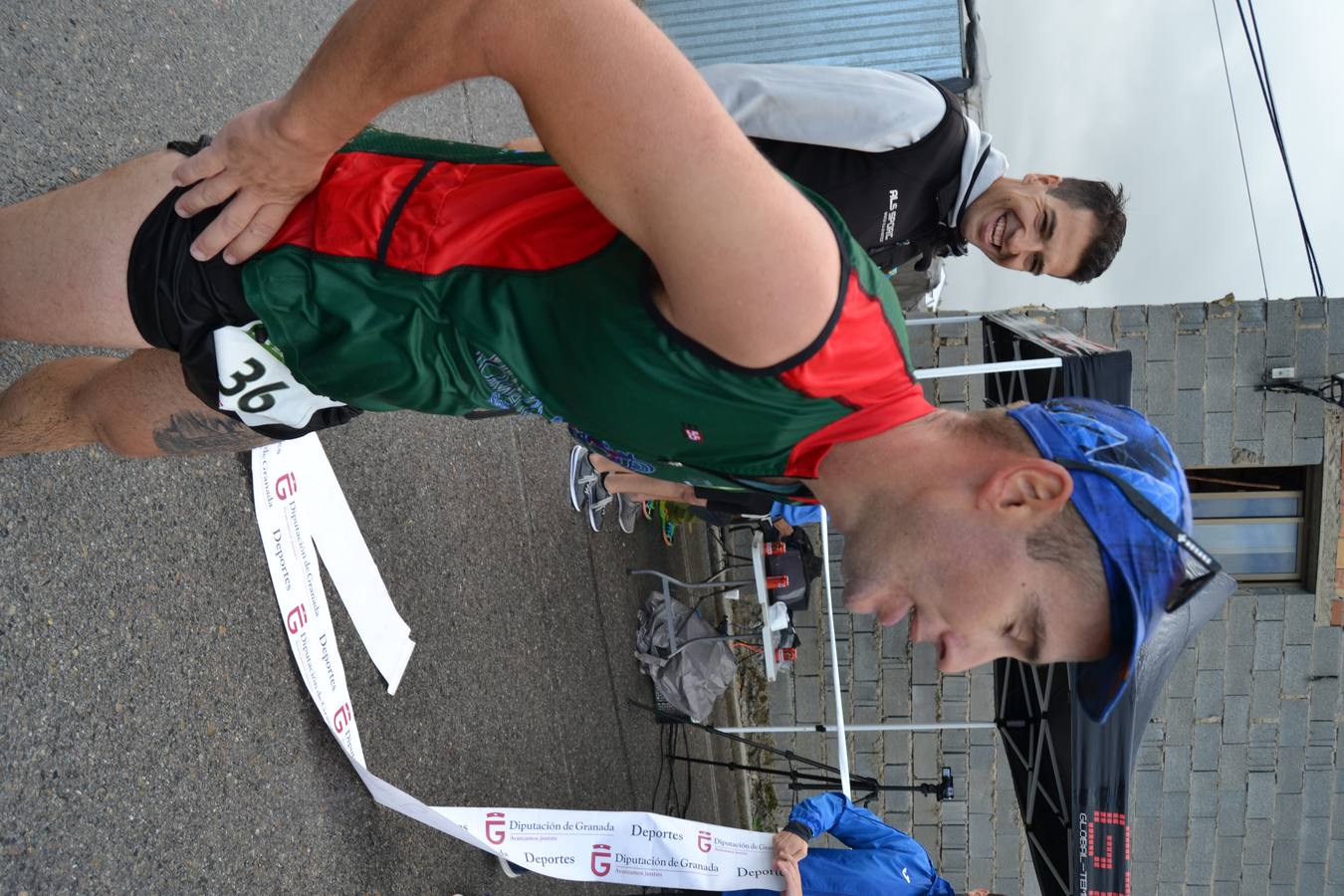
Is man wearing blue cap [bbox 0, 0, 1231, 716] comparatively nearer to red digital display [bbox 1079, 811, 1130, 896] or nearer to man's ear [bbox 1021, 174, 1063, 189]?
man's ear [bbox 1021, 174, 1063, 189]

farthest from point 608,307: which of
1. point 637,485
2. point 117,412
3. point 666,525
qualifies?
point 666,525

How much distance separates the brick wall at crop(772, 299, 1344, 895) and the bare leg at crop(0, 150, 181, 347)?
17.6 feet

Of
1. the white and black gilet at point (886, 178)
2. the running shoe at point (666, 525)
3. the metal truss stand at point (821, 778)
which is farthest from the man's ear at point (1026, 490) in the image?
the running shoe at point (666, 525)

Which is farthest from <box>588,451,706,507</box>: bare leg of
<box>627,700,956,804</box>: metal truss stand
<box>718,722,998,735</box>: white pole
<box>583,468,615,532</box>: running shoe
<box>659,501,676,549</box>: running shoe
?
<box>718,722,998,735</box>: white pole

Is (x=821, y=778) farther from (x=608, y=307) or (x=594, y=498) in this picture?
(x=608, y=307)

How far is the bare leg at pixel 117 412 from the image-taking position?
209 cm

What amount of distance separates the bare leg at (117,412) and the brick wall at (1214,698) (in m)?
5.08

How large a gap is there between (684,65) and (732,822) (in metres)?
7.35

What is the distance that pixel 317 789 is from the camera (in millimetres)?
3146

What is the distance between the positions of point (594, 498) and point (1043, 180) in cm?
336

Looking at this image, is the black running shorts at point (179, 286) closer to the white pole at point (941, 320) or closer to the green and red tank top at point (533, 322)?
the green and red tank top at point (533, 322)

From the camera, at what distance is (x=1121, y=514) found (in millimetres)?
1465

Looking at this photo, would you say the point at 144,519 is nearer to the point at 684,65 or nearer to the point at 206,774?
the point at 206,774

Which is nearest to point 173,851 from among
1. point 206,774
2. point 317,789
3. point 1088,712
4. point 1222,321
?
point 206,774
